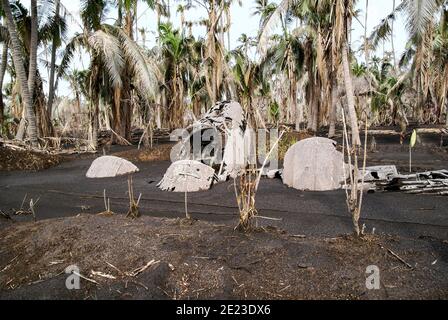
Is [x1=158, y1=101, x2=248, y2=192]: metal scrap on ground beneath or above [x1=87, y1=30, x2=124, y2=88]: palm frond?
beneath

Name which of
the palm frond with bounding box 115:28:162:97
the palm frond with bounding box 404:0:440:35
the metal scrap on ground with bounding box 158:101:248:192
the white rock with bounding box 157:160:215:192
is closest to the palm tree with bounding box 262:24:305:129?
the palm frond with bounding box 115:28:162:97

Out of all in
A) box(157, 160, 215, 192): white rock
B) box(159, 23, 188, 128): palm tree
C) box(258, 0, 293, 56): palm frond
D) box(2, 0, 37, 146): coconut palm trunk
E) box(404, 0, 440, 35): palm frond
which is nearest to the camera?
box(157, 160, 215, 192): white rock

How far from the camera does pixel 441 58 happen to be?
22422 millimetres

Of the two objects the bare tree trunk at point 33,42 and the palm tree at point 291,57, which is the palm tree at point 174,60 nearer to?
the palm tree at point 291,57

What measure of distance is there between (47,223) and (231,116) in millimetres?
6672

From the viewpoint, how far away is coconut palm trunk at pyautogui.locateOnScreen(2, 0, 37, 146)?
43.1 ft

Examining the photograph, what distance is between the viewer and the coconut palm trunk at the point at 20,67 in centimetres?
1312

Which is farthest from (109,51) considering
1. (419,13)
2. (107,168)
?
(419,13)

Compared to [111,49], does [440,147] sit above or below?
below

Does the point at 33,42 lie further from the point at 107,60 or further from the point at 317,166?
the point at 317,166

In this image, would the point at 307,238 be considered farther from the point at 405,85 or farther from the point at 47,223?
the point at 405,85

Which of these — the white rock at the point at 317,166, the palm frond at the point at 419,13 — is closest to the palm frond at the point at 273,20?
the palm frond at the point at 419,13

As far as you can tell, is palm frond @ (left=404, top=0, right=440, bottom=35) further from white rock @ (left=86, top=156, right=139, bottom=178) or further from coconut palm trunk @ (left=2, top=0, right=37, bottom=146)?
coconut palm trunk @ (left=2, top=0, right=37, bottom=146)
